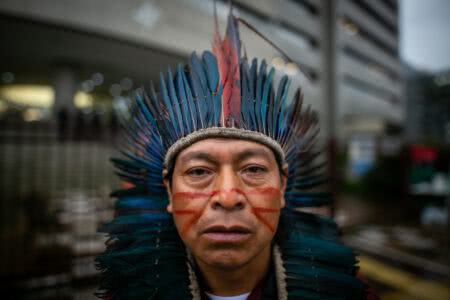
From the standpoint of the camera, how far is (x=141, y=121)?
132 centimetres

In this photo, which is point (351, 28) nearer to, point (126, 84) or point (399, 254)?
point (126, 84)

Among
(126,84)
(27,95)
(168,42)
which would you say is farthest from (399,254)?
(27,95)

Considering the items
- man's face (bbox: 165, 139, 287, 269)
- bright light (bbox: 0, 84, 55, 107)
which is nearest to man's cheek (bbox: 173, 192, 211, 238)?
man's face (bbox: 165, 139, 287, 269)

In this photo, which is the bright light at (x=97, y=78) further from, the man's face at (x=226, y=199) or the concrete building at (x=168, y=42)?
the man's face at (x=226, y=199)

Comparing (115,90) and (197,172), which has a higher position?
(115,90)

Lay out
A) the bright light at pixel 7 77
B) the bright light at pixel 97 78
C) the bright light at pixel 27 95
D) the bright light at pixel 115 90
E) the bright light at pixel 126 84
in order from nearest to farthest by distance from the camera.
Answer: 1. the bright light at pixel 97 78
2. the bright light at pixel 126 84
3. the bright light at pixel 7 77
4. the bright light at pixel 115 90
5. the bright light at pixel 27 95

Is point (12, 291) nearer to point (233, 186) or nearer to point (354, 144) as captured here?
point (233, 186)

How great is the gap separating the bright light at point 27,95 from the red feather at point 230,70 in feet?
65.0

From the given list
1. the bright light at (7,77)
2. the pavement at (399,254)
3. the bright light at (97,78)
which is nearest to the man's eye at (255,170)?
the pavement at (399,254)

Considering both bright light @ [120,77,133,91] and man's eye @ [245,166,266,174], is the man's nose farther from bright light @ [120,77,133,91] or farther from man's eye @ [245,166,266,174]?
bright light @ [120,77,133,91]

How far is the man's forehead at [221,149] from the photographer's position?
102 centimetres

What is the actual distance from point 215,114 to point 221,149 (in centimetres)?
16

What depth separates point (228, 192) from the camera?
3.14 ft

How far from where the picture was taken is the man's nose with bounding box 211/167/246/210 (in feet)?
3.12
